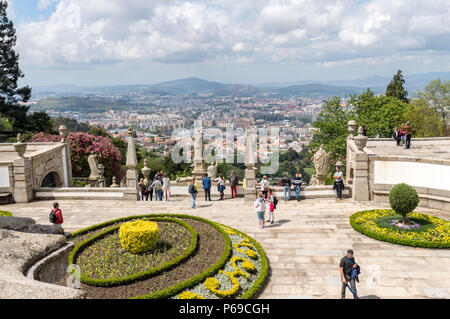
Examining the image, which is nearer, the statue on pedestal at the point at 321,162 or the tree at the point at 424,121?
the statue on pedestal at the point at 321,162

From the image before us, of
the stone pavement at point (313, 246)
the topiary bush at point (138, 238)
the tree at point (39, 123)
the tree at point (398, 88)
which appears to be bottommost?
the stone pavement at point (313, 246)

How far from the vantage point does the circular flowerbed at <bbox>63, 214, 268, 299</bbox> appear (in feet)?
29.8

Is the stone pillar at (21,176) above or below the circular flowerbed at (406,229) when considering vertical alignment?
above

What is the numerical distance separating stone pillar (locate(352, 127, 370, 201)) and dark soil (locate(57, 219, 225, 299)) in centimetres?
790

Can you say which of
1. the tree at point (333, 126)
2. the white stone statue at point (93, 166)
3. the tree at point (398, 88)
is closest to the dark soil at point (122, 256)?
the white stone statue at point (93, 166)

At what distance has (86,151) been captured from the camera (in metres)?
31.5

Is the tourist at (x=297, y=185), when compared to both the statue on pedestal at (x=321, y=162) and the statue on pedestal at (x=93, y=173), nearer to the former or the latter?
the statue on pedestal at (x=321, y=162)

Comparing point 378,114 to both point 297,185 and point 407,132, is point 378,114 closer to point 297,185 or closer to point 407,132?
point 407,132

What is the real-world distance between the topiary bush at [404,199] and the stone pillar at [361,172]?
3739 mm

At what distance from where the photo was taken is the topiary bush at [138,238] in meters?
10.5

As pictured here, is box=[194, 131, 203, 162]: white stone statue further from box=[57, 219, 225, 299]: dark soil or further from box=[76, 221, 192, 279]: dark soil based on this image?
box=[57, 219, 225, 299]: dark soil

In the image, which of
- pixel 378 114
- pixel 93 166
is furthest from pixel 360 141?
pixel 378 114

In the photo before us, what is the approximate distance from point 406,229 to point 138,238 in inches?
355

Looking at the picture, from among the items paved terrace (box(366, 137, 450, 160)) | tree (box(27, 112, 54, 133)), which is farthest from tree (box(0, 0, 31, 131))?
paved terrace (box(366, 137, 450, 160))
